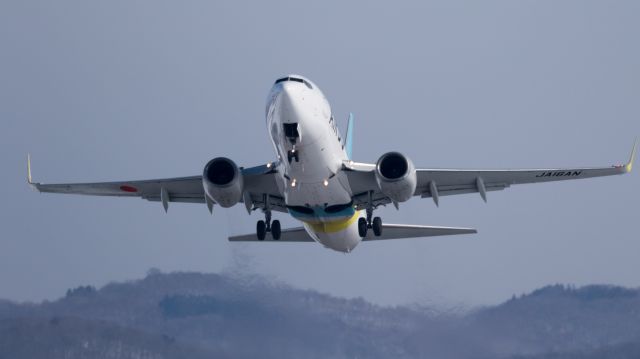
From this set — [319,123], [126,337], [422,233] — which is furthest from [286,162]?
[126,337]

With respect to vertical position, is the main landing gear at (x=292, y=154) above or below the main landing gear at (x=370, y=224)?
above

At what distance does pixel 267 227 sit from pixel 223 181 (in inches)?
161

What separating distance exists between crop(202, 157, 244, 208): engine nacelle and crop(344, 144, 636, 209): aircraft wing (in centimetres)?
380

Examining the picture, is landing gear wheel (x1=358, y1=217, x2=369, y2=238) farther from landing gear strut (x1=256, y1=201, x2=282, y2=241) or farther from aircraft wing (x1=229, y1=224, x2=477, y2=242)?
landing gear strut (x1=256, y1=201, x2=282, y2=241)

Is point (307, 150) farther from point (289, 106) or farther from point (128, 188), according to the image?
point (128, 188)

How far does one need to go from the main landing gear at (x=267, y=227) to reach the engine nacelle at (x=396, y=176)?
208 inches

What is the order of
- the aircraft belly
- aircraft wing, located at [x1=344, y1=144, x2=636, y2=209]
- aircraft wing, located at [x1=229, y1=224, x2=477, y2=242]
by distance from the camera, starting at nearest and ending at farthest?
aircraft wing, located at [x1=344, y1=144, x2=636, y2=209]
the aircraft belly
aircraft wing, located at [x1=229, y1=224, x2=477, y2=242]

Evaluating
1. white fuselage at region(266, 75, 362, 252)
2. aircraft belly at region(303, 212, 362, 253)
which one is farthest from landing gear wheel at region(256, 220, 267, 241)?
aircraft belly at region(303, 212, 362, 253)

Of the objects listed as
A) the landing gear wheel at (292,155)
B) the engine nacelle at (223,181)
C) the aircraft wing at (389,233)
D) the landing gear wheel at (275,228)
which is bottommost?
the aircraft wing at (389,233)

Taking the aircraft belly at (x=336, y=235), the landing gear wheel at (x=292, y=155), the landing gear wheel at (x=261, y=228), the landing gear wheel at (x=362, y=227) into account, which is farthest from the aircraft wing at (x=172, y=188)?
the landing gear wheel at (x=292, y=155)

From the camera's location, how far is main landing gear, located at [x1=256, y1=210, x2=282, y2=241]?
167 ft

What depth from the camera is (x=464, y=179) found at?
5041 centimetres

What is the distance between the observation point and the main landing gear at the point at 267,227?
50.9m

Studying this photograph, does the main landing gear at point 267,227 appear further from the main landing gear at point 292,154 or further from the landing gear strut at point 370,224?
the main landing gear at point 292,154
